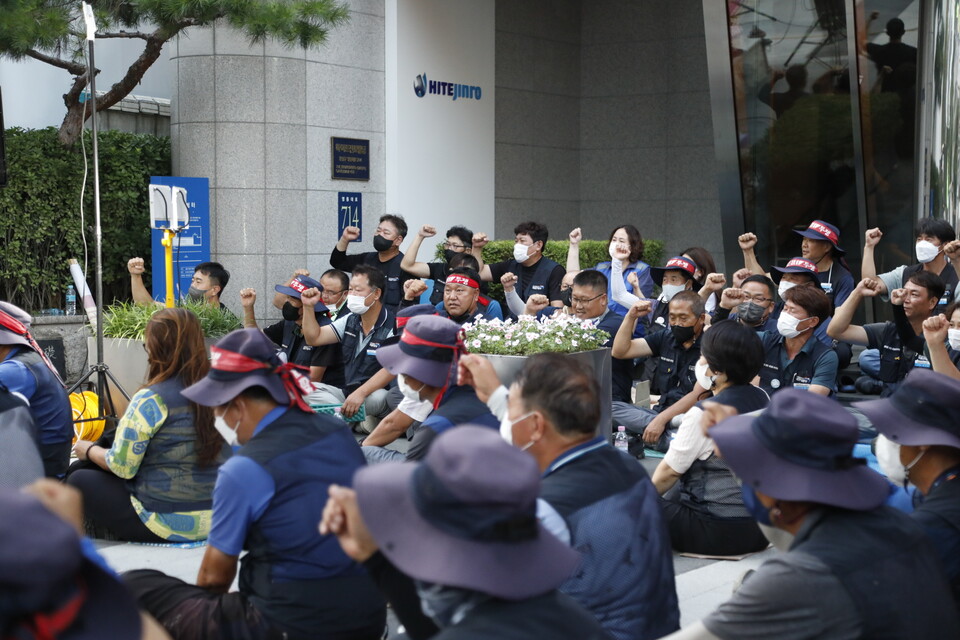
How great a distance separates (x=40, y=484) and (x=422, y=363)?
8.26ft

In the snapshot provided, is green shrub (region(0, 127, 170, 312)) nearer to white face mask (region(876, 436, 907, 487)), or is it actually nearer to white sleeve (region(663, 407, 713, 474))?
white sleeve (region(663, 407, 713, 474))

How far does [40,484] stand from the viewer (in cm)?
232

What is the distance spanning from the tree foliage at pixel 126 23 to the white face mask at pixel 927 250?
5943 mm

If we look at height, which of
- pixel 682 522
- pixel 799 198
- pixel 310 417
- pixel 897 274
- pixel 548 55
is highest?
pixel 548 55

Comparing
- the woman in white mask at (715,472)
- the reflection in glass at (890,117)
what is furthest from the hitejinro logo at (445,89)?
the woman in white mask at (715,472)

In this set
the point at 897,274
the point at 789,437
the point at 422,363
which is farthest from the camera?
the point at 897,274

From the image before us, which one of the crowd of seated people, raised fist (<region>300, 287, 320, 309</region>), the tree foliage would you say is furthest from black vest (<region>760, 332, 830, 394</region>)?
the tree foliage

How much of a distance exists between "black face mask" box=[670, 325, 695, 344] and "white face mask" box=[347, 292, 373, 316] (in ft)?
Result: 8.00

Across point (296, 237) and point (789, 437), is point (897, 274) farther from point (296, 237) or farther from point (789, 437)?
point (296, 237)

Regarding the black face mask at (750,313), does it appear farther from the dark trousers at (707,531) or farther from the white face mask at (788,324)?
the dark trousers at (707,531)

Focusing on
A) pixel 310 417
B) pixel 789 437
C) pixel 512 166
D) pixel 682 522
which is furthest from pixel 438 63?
pixel 789 437

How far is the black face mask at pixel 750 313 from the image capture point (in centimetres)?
709

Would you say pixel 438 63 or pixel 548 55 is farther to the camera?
pixel 548 55

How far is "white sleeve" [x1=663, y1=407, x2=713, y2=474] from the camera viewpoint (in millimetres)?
4988
